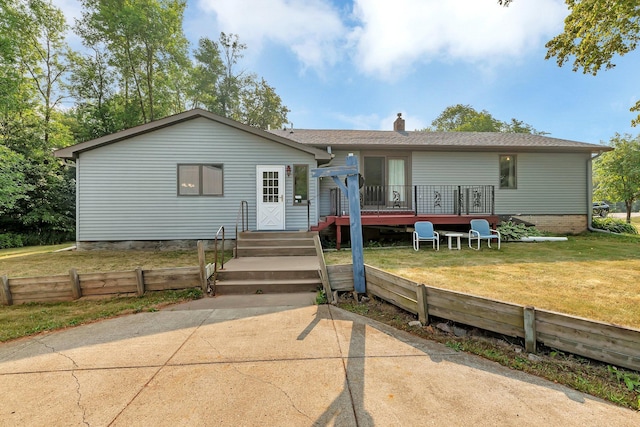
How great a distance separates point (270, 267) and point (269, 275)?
41 centimetres

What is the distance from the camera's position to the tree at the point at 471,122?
29094 millimetres

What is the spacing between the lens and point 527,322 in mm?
2559

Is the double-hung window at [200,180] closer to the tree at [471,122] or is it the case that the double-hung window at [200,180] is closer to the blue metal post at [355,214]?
the blue metal post at [355,214]

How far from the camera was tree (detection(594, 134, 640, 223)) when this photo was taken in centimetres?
1584

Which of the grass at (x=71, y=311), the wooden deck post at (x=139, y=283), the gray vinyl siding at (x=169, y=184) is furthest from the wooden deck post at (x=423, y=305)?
Answer: the gray vinyl siding at (x=169, y=184)

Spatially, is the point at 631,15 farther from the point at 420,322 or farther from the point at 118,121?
the point at 118,121

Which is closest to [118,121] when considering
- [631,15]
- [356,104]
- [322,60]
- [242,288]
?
[322,60]

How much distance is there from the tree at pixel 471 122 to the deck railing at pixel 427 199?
21.3 m

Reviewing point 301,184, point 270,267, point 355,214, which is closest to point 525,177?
point 301,184

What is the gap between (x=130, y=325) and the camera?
11.5ft

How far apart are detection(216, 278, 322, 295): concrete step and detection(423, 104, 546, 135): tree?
29795 mm

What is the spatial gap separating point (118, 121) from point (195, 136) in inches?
492

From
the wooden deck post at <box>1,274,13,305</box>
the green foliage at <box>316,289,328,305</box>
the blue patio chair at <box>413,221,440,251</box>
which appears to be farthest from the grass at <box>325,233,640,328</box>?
the wooden deck post at <box>1,274,13,305</box>

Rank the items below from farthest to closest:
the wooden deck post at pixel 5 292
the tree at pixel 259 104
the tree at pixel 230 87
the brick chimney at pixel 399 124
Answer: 1. the tree at pixel 259 104
2. the tree at pixel 230 87
3. the brick chimney at pixel 399 124
4. the wooden deck post at pixel 5 292
